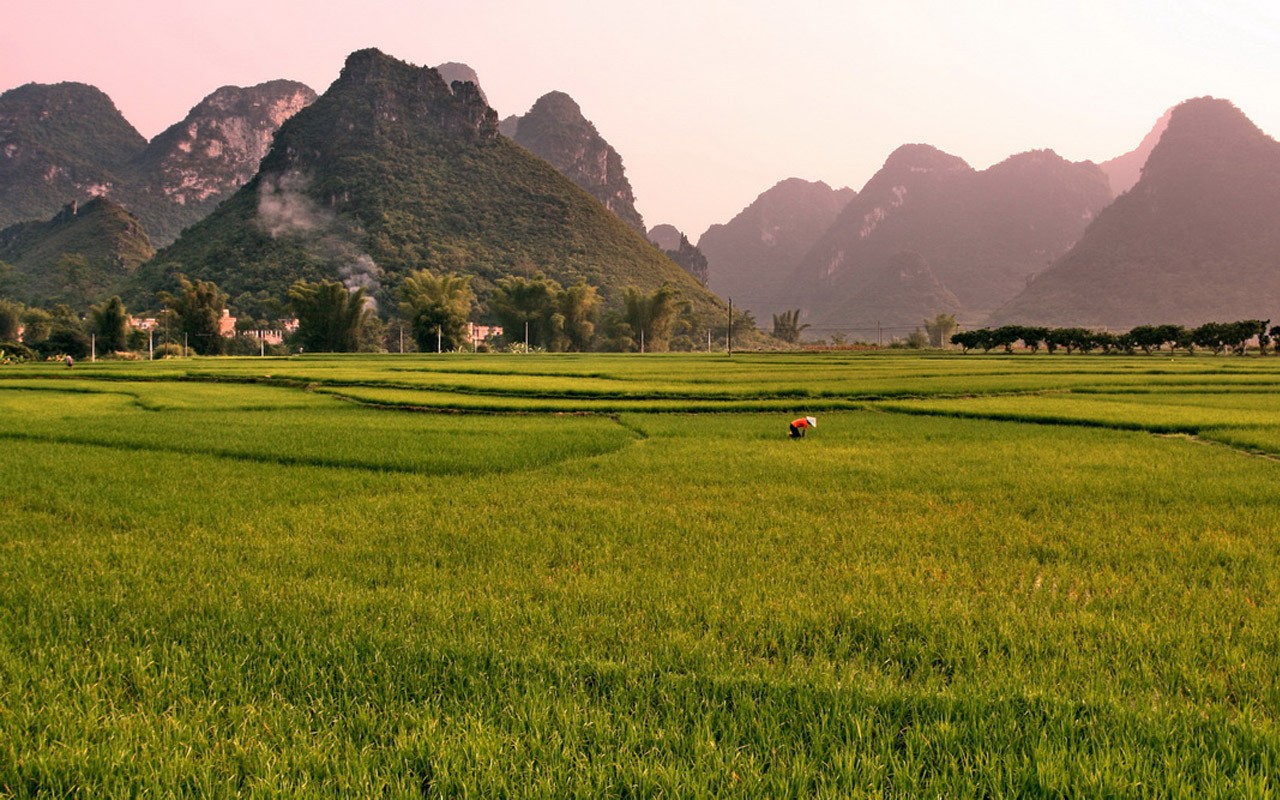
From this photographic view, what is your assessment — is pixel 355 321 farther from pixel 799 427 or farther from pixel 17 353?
pixel 799 427

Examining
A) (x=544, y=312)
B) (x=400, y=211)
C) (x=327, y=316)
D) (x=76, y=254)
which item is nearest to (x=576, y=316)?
(x=544, y=312)

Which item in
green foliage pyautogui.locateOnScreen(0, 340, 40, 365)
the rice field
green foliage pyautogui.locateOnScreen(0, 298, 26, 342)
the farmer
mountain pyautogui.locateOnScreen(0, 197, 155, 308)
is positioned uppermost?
mountain pyautogui.locateOnScreen(0, 197, 155, 308)

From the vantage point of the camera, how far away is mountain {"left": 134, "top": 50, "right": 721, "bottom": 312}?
105438 mm

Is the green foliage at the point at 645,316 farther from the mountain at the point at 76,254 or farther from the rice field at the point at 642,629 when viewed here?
the rice field at the point at 642,629

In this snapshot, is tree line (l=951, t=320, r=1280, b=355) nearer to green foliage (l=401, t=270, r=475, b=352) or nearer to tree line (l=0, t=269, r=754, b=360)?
tree line (l=0, t=269, r=754, b=360)

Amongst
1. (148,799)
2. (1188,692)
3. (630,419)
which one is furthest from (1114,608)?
(630,419)

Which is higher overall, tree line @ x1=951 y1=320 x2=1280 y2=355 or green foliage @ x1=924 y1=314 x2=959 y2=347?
green foliage @ x1=924 y1=314 x2=959 y2=347

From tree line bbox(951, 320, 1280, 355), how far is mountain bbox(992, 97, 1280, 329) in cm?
9988

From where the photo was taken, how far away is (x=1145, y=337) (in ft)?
202

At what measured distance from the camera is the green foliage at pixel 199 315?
66938 millimetres

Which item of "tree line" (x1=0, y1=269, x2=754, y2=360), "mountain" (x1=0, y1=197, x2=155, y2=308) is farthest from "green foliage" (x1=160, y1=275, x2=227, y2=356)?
"mountain" (x1=0, y1=197, x2=155, y2=308)

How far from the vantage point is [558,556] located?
5188 millimetres

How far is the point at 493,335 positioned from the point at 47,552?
92531mm

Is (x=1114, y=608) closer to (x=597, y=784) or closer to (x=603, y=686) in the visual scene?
(x=603, y=686)
